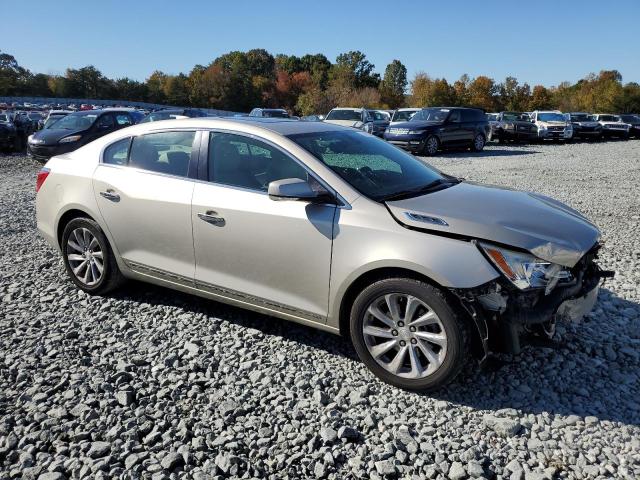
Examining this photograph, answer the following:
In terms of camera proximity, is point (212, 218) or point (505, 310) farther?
point (212, 218)

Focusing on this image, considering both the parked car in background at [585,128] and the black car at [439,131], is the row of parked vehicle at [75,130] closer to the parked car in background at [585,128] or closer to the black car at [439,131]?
the black car at [439,131]

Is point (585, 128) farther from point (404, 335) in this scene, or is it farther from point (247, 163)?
point (404, 335)

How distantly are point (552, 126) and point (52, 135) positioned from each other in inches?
907

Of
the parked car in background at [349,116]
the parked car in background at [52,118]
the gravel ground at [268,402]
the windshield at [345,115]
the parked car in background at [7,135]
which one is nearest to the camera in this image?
the gravel ground at [268,402]

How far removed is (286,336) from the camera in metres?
4.02

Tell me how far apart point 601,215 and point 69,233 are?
7.66m

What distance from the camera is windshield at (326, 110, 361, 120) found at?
21.3 m

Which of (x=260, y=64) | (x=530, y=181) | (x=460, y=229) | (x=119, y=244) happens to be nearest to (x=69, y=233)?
(x=119, y=244)

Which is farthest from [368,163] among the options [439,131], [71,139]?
[439,131]

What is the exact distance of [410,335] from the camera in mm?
3160

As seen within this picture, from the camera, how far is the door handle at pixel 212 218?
373cm

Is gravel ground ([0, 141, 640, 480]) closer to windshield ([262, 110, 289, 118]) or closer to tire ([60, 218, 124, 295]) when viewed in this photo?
tire ([60, 218, 124, 295])

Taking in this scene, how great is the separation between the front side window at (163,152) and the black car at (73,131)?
11533mm

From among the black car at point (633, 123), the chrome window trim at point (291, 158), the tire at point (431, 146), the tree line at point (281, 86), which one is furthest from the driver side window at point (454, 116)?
the tree line at point (281, 86)
